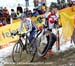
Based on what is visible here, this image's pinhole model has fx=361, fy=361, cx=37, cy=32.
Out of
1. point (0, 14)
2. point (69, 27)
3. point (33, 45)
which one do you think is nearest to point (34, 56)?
point (33, 45)

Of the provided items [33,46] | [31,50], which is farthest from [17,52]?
[33,46]

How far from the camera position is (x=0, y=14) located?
2362 centimetres

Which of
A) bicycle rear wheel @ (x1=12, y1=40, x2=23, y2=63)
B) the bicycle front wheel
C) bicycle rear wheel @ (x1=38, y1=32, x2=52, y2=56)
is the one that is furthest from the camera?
bicycle rear wheel @ (x1=12, y1=40, x2=23, y2=63)

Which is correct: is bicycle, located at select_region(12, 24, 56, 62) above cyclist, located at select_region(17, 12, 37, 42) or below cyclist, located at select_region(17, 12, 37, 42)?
below

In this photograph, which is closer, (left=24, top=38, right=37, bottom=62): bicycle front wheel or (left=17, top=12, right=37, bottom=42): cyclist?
(left=24, top=38, right=37, bottom=62): bicycle front wheel

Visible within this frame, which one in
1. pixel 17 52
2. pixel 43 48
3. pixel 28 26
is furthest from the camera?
pixel 17 52

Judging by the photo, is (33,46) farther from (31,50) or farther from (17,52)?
(17,52)

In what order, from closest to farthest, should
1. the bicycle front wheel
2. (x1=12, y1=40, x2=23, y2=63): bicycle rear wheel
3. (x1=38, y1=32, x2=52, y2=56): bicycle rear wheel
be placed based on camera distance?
the bicycle front wheel < (x1=38, y1=32, x2=52, y2=56): bicycle rear wheel < (x1=12, y1=40, x2=23, y2=63): bicycle rear wheel

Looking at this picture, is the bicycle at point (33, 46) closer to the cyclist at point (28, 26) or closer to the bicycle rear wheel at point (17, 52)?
the bicycle rear wheel at point (17, 52)

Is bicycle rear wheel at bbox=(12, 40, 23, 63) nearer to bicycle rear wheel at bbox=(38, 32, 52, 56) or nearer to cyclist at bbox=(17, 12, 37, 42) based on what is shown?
cyclist at bbox=(17, 12, 37, 42)

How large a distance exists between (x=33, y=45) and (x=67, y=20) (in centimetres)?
321

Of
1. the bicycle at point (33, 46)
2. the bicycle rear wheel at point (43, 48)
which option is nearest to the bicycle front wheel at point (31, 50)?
the bicycle at point (33, 46)

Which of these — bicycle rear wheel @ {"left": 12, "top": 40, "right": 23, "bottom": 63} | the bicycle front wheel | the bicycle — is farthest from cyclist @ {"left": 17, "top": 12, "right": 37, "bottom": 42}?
bicycle rear wheel @ {"left": 12, "top": 40, "right": 23, "bottom": 63}

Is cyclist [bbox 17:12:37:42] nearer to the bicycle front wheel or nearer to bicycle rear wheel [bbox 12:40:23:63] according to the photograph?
the bicycle front wheel
